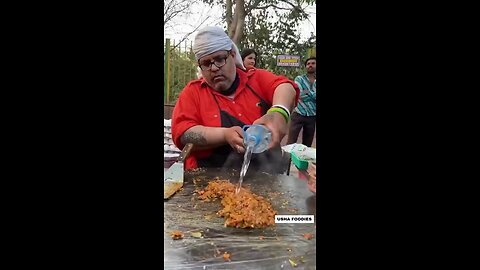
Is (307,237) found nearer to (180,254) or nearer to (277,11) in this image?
(180,254)

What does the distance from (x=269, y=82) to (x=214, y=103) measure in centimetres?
25

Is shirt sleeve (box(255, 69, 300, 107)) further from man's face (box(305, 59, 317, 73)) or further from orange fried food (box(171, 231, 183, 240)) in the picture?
orange fried food (box(171, 231, 183, 240))

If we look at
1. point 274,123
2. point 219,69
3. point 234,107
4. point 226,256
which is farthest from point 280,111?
point 226,256

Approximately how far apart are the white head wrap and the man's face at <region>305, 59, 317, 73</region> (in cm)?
31

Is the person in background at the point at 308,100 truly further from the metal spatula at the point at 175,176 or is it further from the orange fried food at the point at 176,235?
the orange fried food at the point at 176,235

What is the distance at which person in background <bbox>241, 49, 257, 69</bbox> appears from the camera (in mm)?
2244

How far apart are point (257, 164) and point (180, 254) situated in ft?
1.63

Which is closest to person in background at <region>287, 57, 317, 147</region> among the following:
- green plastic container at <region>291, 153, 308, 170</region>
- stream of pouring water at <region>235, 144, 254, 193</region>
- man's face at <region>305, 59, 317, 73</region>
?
man's face at <region>305, 59, 317, 73</region>

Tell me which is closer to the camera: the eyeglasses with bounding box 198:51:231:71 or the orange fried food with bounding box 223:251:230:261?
the orange fried food with bounding box 223:251:230:261

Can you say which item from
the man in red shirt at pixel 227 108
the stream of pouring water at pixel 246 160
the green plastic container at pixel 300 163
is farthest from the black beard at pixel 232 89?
the green plastic container at pixel 300 163

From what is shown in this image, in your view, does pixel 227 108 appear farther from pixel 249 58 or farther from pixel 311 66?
pixel 311 66

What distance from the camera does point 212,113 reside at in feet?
7.43

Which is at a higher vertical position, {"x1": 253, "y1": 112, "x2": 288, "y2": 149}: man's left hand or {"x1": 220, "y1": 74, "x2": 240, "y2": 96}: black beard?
{"x1": 220, "y1": 74, "x2": 240, "y2": 96}: black beard

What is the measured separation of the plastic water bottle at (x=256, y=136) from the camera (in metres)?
2.24
